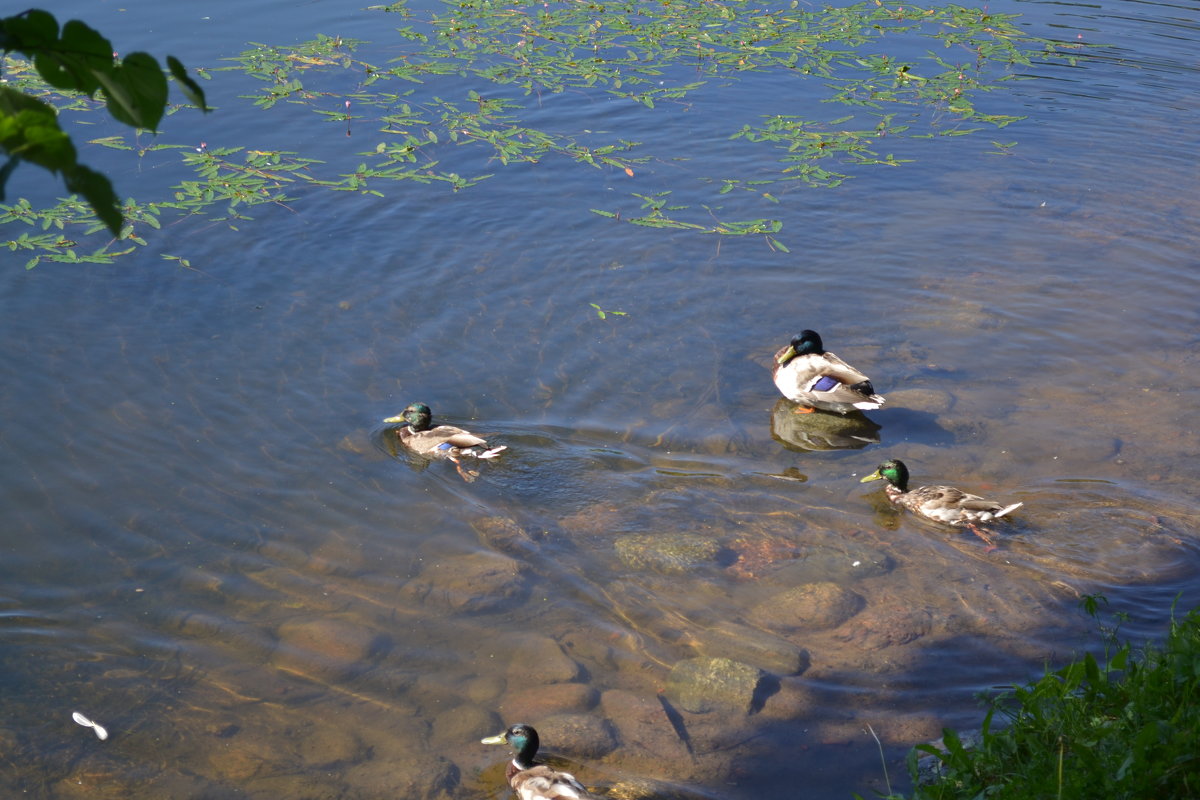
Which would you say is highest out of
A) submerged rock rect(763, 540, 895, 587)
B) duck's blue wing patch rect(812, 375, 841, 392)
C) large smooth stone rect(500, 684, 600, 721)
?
duck's blue wing patch rect(812, 375, 841, 392)

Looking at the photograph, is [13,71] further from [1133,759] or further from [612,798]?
[1133,759]

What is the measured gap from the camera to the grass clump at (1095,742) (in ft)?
12.3

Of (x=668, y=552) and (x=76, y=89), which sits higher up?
(x=76, y=89)

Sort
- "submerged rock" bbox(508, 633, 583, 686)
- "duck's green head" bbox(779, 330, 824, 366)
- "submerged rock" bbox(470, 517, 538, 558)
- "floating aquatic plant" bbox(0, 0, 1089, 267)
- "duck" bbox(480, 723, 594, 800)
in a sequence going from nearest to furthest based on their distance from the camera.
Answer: "duck" bbox(480, 723, 594, 800), "submerged rock" bbox(508, 633, 583, 686), "submerged rock" bbox(470, 517, 538, 558), "duck's green head" bbox(779, 330, 824, 366), "floating aquatic plant" bbox(0, 0, 1089, 267)

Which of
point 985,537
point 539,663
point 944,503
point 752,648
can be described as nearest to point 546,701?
point 539,663

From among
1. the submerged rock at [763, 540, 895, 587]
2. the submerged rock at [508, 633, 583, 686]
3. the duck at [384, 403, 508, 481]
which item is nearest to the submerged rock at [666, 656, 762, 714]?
the submerged rock at [508, 633, 583, 686]

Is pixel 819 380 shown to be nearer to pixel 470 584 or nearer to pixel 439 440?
pixel 439 440

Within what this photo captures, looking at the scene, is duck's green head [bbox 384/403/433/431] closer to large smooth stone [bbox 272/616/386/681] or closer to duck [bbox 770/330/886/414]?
large smooth stone [bbox 272/616/386/681]

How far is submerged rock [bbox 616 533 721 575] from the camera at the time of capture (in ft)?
22.5

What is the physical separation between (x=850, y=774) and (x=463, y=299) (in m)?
6.09

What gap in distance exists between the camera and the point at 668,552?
696 cm

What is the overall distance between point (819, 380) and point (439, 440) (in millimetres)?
3166

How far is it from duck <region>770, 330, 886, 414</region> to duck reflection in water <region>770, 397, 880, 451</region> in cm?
13

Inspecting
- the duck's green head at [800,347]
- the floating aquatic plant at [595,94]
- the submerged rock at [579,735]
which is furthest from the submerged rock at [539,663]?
the floating aquatic plant at [595,94]
